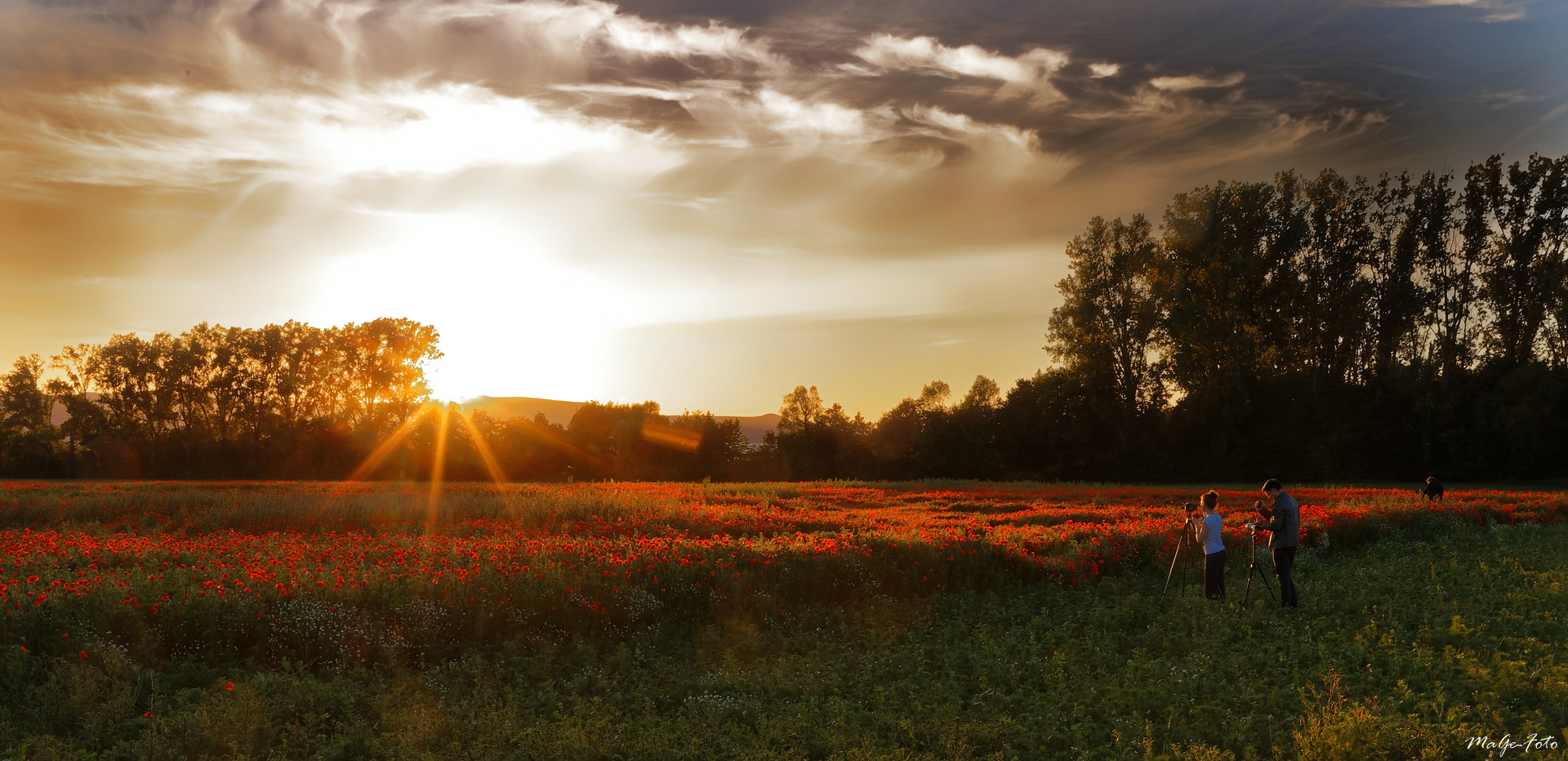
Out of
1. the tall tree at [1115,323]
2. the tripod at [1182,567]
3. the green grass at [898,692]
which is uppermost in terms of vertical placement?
the tall tree at [1115,323]

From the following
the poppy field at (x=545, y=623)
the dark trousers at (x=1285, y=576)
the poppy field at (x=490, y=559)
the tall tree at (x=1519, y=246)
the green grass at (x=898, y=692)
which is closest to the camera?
the green grass at (x=898, y=692)

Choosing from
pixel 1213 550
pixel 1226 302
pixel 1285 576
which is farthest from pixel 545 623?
pixel 1226 302

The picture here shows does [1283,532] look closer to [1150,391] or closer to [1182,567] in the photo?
[1182,567]

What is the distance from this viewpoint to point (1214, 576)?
15.0 m

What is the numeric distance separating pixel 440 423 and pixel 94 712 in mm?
65344

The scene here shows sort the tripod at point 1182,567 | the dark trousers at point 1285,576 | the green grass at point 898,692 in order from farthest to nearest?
1. the tripod at point 1182,567
2. the dark trousers at point 1285,576
3. the green grass at point 898,692

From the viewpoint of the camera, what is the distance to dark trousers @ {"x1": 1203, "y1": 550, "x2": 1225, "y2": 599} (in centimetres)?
1491

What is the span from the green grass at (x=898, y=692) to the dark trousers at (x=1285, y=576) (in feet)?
1.41

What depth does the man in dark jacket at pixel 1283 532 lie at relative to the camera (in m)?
14.5

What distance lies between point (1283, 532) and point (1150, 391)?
53287mm

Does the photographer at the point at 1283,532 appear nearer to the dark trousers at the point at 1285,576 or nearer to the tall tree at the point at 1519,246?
the dark trousers at the point at 1285,576

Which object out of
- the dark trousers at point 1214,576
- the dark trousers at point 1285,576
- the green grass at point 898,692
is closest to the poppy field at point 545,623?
the green grass at point 898,692

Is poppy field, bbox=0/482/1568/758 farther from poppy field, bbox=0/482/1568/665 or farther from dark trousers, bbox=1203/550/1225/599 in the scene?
dark trousers, bbox=1203/550/1225/599

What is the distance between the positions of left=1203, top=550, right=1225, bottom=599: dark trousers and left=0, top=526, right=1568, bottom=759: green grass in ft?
2.15
